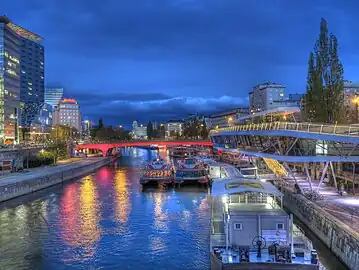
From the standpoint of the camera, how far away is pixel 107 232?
41.5 metres

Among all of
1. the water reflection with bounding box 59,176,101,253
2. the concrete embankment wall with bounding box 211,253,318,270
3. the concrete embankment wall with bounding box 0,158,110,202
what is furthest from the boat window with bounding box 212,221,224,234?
the concrete embankment wall with bounding box 0,158,110,202

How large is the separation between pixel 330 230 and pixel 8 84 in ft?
576

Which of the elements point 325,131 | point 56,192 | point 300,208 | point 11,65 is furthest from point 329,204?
point 11,65

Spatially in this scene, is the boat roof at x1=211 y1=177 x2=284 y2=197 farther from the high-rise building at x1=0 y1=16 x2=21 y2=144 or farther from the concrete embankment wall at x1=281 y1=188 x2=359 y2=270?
the high-rise building at x1=0 y1=16 x2=21 y2=144

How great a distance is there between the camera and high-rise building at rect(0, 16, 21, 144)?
584 feet

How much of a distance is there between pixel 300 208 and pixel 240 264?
2112cm

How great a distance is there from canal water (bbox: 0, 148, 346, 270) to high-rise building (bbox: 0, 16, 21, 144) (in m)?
123

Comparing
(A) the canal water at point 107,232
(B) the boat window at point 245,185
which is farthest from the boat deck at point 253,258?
(B) the boat window at point 245,185

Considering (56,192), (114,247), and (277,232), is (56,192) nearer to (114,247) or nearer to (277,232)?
(114,247)

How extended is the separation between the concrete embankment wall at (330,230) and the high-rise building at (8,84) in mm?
149872

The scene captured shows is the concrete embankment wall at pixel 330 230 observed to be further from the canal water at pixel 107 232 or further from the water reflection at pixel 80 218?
the water reflection at pixel 80 218

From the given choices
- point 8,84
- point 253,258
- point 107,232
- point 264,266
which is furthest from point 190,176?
point 8,84

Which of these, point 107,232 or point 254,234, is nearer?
point 254,234

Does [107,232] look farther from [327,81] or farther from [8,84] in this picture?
[8,84]
